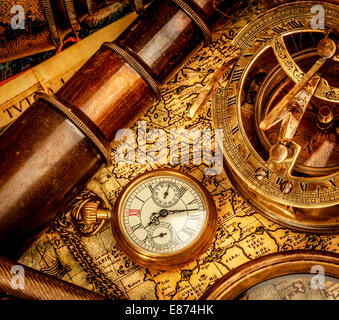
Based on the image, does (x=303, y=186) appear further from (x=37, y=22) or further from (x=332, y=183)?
(x=37, y=22)

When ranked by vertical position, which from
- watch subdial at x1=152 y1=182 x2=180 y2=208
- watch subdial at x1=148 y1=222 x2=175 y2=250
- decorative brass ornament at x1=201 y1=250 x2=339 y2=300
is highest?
watch subdial at x1=152 y1=182 x2=180 y2=208

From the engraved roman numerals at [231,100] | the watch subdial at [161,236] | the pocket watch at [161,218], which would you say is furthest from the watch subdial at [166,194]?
the engraved roman numerals at [231,100]

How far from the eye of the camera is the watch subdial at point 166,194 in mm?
2627

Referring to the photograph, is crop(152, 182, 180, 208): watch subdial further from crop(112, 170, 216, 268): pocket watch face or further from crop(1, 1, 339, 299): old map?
crop(1, 1, 339, 299): old map

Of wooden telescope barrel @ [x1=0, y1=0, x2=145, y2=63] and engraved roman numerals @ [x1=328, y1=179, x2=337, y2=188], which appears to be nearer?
engraved roman numerals @ [x1=328, y1=179, x2=337, y2=188]

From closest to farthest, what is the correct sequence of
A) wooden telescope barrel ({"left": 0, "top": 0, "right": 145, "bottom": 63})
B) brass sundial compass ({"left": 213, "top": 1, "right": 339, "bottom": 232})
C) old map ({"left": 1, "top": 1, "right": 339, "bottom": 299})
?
brass sundial compass ({"left": 213, "top": 1, "right": 339, "bottom": 232}) < wooden telescope barrel ({"left": 0, "top": 0, "right": 145, "bottom": 63}) < old map ({"left": 1, "top": 1, "right": 339, "bottom": 299})

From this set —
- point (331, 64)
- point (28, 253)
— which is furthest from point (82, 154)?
point (331, 64)

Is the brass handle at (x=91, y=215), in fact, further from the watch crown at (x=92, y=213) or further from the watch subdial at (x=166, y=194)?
the watch subdial at (x=166, y=194)

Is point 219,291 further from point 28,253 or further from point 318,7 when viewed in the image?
point 318,7

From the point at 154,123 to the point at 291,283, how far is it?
141cm

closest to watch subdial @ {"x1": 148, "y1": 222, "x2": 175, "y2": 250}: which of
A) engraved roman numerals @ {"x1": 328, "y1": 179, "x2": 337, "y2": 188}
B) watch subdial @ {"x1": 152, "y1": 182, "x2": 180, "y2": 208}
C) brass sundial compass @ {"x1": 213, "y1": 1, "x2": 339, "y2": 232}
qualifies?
watch subdial @ {"x1": 152, "y1": 182, "x2": 180, "y2": 208}

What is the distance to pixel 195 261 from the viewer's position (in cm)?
263

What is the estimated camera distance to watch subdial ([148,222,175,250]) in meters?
2.51

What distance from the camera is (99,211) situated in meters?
2.63
